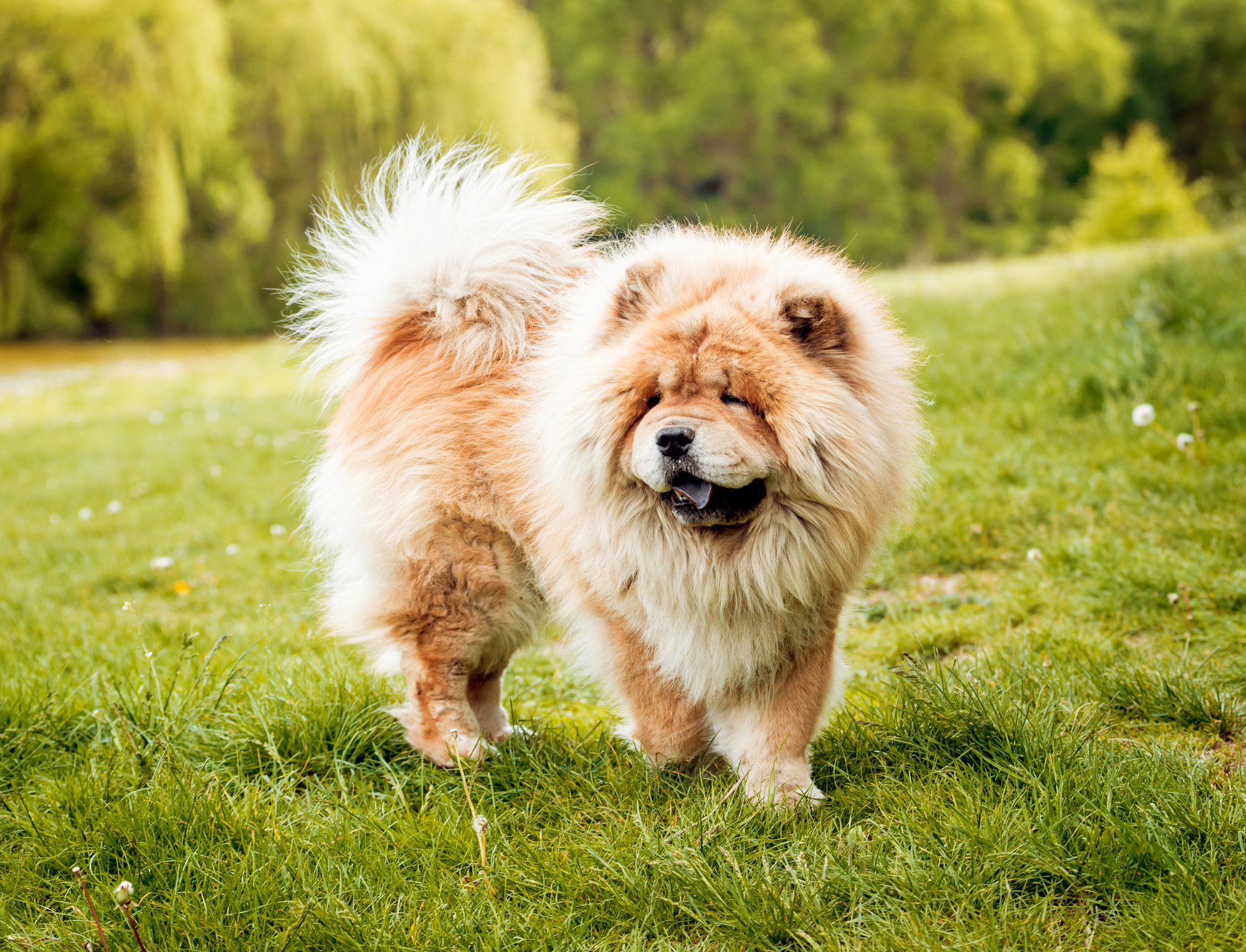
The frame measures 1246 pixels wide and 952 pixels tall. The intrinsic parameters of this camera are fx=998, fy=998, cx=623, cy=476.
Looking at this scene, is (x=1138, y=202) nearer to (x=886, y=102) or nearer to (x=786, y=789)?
(x=886, y=102)

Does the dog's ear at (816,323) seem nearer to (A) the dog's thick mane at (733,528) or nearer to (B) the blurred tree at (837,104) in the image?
(A) the dog's thick mane at (733,528)

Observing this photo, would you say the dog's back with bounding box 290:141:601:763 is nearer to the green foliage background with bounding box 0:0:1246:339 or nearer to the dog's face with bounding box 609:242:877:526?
the dog's face with bounding box 609:242:877:526

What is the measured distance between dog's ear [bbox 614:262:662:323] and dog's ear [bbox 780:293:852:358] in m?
0.36

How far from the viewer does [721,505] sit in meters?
2.42

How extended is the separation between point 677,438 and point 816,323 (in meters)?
0.52

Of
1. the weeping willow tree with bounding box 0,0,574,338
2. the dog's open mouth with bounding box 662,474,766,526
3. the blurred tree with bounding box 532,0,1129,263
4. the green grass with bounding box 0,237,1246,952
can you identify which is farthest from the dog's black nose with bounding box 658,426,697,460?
the blurred tree with bounding box 532,0,1129,263

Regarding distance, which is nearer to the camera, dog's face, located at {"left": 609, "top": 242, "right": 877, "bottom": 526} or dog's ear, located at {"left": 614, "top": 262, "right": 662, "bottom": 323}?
dog's face, located at {"left": 609, "top": 242, "right": 877, "bottom": 526}

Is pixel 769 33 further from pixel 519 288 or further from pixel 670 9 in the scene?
pixel 519 288

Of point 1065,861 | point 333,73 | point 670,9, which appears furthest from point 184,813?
point 670,9

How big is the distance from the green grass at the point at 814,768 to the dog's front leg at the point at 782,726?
0.11 metres

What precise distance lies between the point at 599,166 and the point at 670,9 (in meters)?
8.10

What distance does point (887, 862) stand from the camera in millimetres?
2105

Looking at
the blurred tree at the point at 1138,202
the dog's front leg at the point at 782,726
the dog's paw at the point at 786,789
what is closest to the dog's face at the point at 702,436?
the dog's front leg at the point at 782,726

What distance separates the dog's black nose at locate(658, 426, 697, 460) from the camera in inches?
88.2
